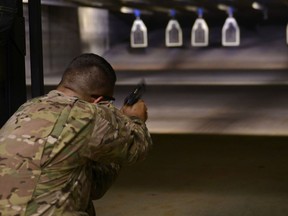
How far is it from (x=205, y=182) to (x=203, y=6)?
1108cm

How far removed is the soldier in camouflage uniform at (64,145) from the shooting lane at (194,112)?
0.79m

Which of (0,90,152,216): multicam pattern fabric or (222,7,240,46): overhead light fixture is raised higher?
(222,7,240,46): overhead light fixture

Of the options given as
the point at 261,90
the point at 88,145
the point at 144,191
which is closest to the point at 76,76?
the point at 88,145

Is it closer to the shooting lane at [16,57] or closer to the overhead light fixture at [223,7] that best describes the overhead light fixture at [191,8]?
the overhead light fixture at [223,7]

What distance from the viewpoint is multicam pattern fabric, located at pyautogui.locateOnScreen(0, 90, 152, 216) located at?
134cm

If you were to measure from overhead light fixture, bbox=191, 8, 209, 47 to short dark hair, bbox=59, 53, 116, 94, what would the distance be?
13.4 m

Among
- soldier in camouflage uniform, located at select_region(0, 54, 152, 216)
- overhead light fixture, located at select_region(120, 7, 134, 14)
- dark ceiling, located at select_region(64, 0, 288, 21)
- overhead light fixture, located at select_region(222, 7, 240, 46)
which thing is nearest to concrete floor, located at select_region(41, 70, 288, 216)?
soldier in camouflage uniform, located at select_region(0, 54, 152, 216)

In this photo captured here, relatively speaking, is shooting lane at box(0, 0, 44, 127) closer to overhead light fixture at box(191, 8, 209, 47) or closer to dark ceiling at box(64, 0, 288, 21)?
dark ceiling at box(64, 0, 288, 21)

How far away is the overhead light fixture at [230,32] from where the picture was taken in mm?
14250

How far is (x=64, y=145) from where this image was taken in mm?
1346

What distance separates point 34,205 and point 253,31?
14.3 m

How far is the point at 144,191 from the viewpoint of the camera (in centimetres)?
321

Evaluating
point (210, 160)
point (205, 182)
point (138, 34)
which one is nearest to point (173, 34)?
point (138, 34)

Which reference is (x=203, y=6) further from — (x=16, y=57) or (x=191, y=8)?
(x=16, y=57)
